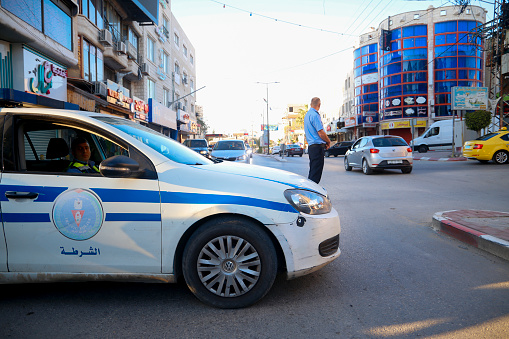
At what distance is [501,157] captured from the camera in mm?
16266

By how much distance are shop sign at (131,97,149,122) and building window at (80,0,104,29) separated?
564 centimetres

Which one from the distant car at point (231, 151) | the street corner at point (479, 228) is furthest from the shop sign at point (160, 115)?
the street corner at point (479, 228)

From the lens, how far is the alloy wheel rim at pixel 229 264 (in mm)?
2846

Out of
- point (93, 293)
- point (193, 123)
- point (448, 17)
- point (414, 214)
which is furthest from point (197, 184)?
point (448, 17)

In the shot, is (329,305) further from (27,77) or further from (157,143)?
(27,77)

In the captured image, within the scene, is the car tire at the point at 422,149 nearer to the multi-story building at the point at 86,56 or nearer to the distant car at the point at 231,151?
the multi-story building at the point at 86,56

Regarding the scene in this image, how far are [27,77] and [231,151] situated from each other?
7.57 meters

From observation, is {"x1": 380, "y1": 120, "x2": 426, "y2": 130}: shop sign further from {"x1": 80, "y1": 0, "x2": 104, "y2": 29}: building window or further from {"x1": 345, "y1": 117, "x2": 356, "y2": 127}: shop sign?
{"x1": 80, "y1": 0, "x2": 104, "y2": 29}: building window

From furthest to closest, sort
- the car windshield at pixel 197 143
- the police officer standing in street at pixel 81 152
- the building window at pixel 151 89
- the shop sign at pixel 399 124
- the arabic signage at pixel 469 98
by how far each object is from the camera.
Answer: the shop sign at pixel 399 124
the building window at pixel 151 89
the car windshield at pixel 197 143
the arabic signage at pixel 469 98
the police officer standing in street at pixel 81 152

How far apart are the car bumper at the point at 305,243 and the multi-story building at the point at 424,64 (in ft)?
143

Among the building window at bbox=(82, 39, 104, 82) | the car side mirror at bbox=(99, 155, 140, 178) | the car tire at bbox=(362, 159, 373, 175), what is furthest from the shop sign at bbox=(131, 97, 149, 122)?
the car side mirror at bbox=(99, 155, 140, 178)

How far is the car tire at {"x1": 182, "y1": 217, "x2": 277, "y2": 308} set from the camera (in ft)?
9.27

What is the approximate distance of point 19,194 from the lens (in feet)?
9.32

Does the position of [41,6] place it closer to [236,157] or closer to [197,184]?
[236,157]
